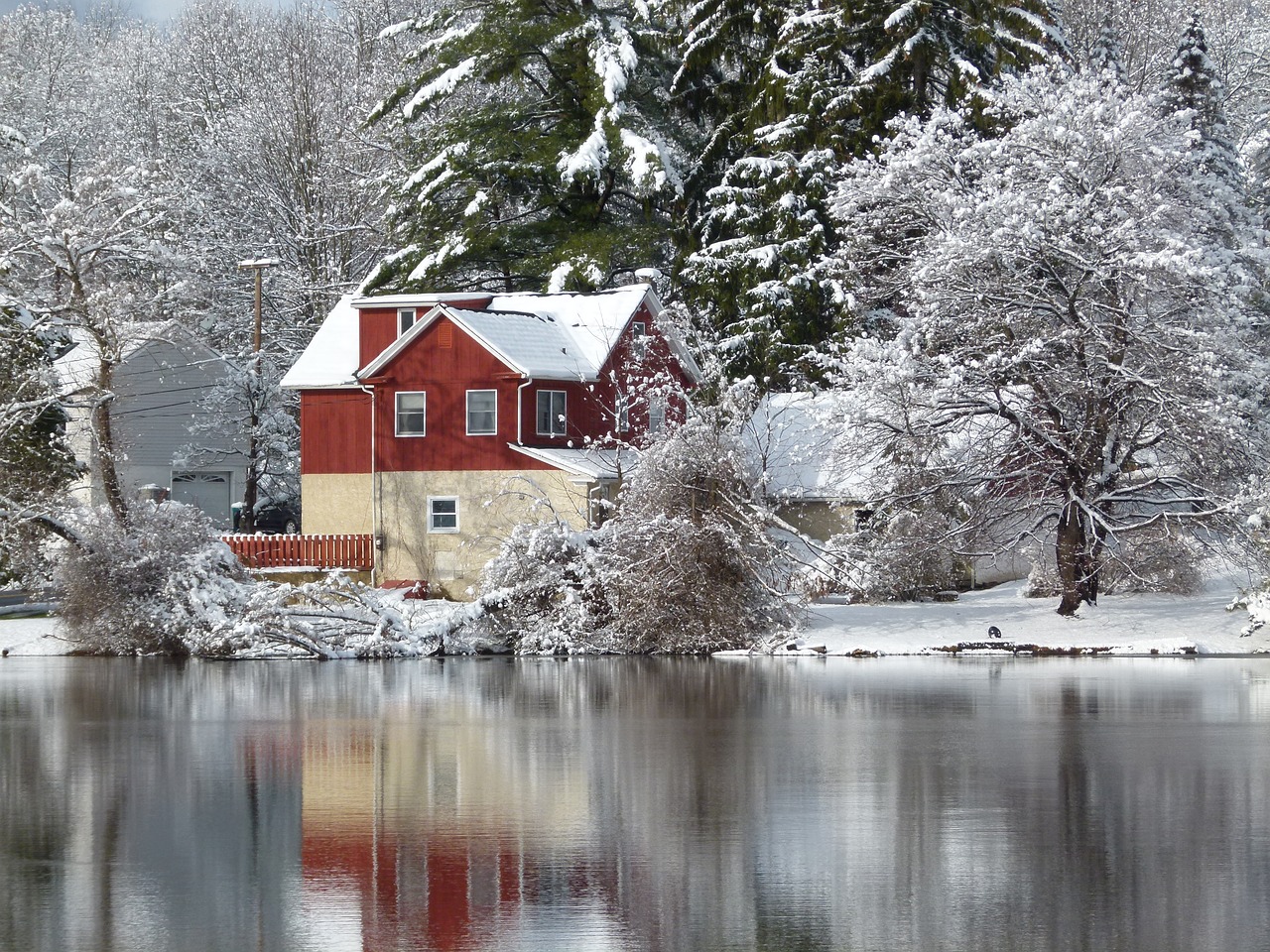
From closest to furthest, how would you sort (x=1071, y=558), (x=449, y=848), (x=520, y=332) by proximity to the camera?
(x=449, y=848) → (x=1071, y=558) → (x=520, y=332)

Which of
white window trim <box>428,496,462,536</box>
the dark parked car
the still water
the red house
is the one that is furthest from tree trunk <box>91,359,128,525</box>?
the dark parked car

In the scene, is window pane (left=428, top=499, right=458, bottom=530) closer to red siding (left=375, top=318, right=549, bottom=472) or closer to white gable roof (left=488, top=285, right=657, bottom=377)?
red siding (left=375, top=318, right=549, bottom=472)

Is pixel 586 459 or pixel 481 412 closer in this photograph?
pixel 586 459

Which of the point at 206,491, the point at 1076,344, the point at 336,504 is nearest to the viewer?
the point at 1076,344

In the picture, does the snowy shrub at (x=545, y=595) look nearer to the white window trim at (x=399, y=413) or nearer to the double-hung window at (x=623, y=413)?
the double-hung window at (x=623, y=413)

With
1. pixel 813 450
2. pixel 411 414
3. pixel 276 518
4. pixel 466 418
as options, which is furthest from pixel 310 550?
pixel 276 518

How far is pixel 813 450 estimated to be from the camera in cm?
3994

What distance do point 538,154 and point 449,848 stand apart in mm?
46733

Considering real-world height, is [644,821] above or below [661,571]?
below

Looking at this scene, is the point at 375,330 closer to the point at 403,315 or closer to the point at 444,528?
the point at 403,315

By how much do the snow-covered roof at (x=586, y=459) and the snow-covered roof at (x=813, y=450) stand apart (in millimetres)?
3350

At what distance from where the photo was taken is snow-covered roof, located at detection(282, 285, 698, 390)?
4622 cm

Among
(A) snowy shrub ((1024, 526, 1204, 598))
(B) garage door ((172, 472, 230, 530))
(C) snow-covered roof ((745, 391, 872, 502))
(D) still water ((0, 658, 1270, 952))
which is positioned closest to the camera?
(D) still water ((0, 658, 1270, 952))

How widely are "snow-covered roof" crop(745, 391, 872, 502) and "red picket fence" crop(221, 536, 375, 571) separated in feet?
36.0
